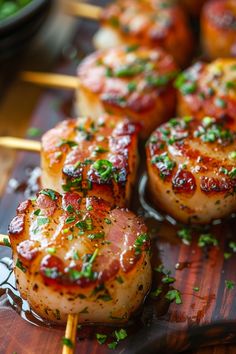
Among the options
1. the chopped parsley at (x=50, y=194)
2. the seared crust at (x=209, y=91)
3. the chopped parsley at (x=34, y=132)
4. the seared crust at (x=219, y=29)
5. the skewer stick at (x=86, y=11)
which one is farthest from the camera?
the skewer stick at (x=86, y=11)

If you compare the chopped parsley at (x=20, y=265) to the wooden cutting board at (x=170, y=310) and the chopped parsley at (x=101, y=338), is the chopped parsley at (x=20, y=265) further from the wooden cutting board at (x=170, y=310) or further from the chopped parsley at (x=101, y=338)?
the chopped parsley at (x=101, y=338)

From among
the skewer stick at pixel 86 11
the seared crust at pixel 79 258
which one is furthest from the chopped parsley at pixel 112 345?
the skewer stick at pixel 86 11

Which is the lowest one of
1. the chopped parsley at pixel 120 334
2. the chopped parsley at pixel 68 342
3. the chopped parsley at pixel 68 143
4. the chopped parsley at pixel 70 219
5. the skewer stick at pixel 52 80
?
the chopped parsley at pixel 120 334

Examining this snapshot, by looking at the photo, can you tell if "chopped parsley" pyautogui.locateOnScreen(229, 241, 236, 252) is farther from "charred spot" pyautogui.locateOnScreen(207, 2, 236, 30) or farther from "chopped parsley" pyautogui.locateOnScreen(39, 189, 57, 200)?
"charred spot" pyautogui.locateOnScreen(207, 2, 236, 30)

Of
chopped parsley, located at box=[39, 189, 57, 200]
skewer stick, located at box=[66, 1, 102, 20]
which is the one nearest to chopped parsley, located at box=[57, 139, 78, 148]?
chopped parsley, located at box=[39, 189, 57, 200]

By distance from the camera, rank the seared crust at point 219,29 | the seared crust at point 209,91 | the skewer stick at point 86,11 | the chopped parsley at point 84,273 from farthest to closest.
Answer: the skewer stick at point 86,11 → the seared crust at point 219,29 → the seared crust at point 209,91 → the chopped parsley at point 84,273

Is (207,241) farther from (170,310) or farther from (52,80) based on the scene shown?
(52,80)

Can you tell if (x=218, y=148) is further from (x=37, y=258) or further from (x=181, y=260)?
(x=37, y=258)

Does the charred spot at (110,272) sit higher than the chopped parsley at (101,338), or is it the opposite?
the charred spot at (110,272)
